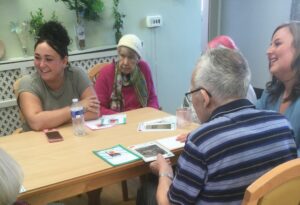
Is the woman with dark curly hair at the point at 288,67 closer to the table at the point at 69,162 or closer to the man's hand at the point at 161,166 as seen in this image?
the table at the point at 69,162

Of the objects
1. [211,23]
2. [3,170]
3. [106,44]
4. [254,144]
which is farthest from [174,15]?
[3,170]

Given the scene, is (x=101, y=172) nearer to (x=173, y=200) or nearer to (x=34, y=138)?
(x=173, y=200)

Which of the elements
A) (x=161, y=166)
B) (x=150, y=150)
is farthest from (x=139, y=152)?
(x=161, y=166)

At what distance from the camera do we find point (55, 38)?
7.29 feet

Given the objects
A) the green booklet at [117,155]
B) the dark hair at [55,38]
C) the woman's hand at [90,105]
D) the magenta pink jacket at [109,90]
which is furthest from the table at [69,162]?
the magenta pink jacket at [109,90]

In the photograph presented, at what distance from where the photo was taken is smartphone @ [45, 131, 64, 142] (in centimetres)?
189

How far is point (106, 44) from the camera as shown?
3.50 meters

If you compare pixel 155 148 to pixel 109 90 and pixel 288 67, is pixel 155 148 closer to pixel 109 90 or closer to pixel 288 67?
pixel 288 67

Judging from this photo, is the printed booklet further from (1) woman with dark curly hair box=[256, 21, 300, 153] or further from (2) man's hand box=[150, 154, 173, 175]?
(1) woman with dark curly hair box=[256, 21, 300, 153]

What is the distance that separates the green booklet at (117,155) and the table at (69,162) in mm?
26

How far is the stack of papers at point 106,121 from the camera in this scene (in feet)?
6.88

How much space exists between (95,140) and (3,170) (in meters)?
0.94

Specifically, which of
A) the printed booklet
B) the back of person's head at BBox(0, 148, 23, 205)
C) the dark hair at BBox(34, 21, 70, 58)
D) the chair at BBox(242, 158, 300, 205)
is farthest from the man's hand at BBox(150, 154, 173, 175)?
the dark hair at BBox(34, 21, 70, 58)

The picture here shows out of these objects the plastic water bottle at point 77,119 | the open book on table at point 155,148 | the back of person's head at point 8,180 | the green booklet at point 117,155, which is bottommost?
the open book on table at point 155,148
